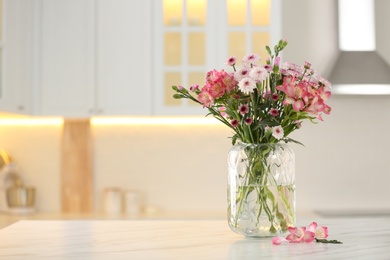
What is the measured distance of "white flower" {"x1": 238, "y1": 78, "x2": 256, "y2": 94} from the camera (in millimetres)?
1768

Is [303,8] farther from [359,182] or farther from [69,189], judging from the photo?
[69,189]

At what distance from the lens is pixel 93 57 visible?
4219 millimetres

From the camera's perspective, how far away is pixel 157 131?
449 centimetres

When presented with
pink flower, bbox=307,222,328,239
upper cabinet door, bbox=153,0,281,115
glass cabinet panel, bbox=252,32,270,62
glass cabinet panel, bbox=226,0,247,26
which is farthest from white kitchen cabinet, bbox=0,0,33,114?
pink flower, bbox=307,222,328,239

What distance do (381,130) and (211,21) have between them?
1292 millimetres

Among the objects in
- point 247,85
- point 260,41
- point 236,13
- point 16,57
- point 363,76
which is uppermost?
point 236,13

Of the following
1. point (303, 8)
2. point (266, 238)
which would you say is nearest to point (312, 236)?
point (266, 238)

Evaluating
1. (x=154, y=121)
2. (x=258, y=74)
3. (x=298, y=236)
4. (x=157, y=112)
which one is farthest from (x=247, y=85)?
(x=154, y=121)

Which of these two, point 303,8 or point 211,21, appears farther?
→ point 303,8

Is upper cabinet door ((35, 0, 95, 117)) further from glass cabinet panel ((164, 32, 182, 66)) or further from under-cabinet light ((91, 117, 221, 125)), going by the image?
glass cabinet panel ((164, 32, 182, 66))

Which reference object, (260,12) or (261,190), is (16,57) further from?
(261,190)

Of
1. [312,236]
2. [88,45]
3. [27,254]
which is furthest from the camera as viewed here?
[88,45]

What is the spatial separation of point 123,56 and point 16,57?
0.62 metres

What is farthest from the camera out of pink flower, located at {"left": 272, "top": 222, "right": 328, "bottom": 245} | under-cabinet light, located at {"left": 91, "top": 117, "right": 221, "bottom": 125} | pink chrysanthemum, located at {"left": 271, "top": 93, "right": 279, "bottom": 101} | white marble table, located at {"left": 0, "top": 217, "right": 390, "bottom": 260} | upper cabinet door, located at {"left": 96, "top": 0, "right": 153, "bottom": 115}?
under-cabinet light, located at {"left": 91, "top": 117, "right": 221, "bottom": 125}
